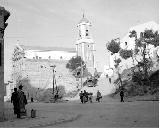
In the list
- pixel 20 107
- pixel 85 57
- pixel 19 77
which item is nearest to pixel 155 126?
pixel 20 107

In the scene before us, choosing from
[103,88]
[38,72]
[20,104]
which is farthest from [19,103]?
[38,72]

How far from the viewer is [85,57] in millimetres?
94750

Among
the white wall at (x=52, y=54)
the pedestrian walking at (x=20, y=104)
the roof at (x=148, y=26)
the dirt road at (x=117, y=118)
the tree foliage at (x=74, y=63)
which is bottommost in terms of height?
the dirt road at (x=117, y=118)

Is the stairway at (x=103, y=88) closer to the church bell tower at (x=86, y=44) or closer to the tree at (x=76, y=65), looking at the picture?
the tree at (x=76, y=65)

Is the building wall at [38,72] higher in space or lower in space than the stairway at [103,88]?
higher

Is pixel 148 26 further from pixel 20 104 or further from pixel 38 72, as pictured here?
pixel 20 104

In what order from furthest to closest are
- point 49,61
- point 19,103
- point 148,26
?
point 49,61 → point 148,26 → point 19,103

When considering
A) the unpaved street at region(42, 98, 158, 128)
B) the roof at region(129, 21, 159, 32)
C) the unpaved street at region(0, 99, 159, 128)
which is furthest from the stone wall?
the unpaved street at region(0, 99, 159, 128)

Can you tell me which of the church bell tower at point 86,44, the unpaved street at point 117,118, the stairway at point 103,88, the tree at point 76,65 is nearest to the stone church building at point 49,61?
the church bell tower at point 86,44

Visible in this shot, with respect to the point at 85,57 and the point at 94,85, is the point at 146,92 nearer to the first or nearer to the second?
the point at 94,85

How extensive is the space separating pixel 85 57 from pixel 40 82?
56.0ft

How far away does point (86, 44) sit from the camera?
94.2 m

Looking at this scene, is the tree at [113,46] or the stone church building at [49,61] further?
the stone church building at [49,61]

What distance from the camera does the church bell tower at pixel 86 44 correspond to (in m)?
93.0
